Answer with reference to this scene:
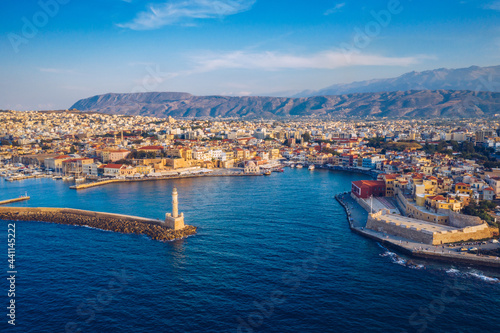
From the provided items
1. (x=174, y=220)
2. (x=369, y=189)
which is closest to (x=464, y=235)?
(x=369, y=189)

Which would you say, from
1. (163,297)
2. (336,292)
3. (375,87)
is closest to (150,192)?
(163,297)

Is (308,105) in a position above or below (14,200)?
above

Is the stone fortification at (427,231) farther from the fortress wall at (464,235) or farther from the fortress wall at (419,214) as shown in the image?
the fortress wall at (419,214)

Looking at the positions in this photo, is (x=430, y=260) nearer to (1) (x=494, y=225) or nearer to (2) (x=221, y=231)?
(1) (x=494, y=225)

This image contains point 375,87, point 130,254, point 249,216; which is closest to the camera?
point 130,254

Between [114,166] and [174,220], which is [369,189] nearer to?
[174,220]
